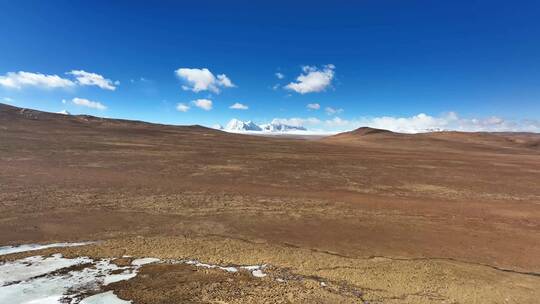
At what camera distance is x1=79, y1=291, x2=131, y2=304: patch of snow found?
745cm

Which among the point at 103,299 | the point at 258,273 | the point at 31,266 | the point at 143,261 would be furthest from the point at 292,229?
the point at 31,266

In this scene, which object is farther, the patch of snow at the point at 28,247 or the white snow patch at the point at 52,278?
the patch of snow at the point at 28,247

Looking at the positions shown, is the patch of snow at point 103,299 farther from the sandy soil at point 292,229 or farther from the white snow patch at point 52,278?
→ the white snow patch at point 52,278

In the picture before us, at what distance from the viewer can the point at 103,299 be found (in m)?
7.57

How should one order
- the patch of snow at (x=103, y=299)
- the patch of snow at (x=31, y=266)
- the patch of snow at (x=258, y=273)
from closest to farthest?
1. the patch of snow at (x=103, y=299)
2. the patch of snow at (x=31, y=266)
3. the patch of snow at (x=258, y=273)

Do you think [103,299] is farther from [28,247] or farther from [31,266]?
[28,247]

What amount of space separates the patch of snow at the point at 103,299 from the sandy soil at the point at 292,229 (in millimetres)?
169

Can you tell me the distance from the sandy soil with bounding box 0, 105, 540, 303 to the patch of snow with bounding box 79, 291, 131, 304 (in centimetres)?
17

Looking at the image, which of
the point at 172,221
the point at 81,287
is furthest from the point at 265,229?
the point at 81,287

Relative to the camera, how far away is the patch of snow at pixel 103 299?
745 cm

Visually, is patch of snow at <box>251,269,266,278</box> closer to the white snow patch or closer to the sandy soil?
the sandy soil

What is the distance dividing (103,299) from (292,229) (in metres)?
7.33

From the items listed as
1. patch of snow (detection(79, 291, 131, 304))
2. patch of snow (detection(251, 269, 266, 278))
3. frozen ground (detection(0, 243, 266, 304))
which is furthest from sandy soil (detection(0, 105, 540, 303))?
frozen ground (detection(0, 243, 266, 304))

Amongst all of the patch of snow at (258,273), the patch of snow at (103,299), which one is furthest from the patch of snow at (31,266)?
the patch of snow at (258,273)
